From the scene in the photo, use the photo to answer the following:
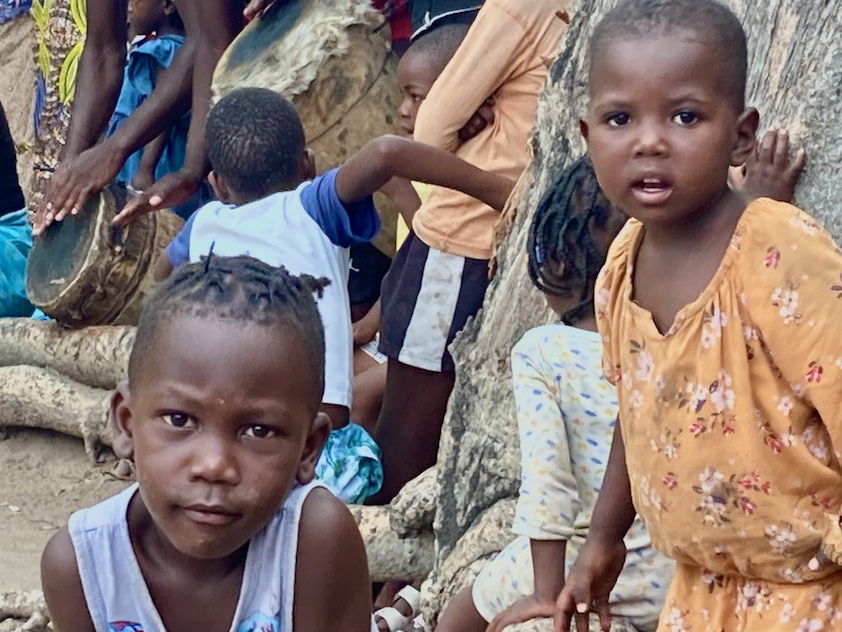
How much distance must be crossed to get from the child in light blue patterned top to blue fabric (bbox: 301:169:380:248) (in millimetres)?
1169

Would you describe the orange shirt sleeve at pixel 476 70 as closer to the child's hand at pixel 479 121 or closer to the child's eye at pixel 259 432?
the child's hand at pixel 479 121

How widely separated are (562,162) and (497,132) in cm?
61

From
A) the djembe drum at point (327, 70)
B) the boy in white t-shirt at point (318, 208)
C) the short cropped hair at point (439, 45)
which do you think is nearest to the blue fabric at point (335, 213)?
the boy in white t-shirt at point (318, 208)

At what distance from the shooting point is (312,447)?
6.08ft

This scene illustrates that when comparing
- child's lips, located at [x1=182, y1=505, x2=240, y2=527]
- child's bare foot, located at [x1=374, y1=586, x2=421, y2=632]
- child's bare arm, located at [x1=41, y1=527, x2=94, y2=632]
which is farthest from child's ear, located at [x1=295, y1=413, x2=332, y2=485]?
child's bare foot, located at [x1=374, y1=586, x2=421, y2=632]

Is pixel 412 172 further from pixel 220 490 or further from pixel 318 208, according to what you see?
pixel 220 490

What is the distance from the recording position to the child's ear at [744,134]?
1.76m

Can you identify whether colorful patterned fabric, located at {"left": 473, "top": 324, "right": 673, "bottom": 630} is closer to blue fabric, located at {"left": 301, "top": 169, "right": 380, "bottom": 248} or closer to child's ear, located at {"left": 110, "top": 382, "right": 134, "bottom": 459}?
child's ear, located at {"left": 110, "top": 382, "right": 134, "bottom": 459}

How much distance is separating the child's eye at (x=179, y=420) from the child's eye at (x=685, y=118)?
774mm

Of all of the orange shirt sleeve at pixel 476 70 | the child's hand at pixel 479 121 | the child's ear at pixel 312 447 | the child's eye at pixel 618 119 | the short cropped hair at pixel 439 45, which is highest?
the short cropped hair at pixel 439 45

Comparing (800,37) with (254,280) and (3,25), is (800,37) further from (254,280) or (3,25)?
(3,25)

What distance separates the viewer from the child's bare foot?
330cm

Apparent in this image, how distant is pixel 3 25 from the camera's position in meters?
9.07

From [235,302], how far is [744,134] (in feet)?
2.44
